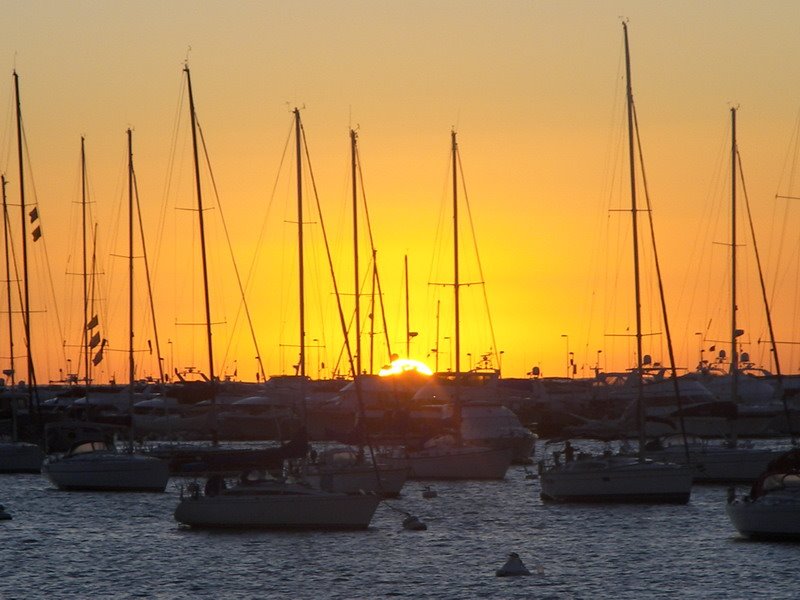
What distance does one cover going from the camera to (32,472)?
3034 inches

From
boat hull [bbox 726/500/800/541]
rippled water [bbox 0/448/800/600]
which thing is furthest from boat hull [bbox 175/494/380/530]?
boat hull [bbox 726/500/800/541]

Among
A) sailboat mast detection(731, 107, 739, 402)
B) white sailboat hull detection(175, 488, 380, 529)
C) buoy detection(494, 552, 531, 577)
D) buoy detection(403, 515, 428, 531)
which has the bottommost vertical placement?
buoy detection(494, 552, 531, 577)

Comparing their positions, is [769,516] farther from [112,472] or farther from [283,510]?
[112,472]

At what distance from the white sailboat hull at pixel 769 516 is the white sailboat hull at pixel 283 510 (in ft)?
36.0

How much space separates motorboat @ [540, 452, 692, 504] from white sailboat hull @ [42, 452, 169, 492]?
16961 mm

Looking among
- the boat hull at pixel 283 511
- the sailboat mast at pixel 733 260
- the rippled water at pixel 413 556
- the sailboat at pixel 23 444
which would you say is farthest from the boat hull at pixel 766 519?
the sailboat at pixel 23 444

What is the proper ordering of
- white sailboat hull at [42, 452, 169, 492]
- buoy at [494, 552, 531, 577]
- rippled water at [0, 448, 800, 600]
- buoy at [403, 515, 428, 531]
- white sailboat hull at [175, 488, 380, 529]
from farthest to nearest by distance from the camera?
1. white sailboat hull at [42, 452, 169, 492]
2. buoy at [403, 515, 428, 531]
3. white sailboat hull at [175, 488, 380, 529]
4. buoy at [494, 552, 531, 577]
5. rippled water at [0, 448, 800, 600]

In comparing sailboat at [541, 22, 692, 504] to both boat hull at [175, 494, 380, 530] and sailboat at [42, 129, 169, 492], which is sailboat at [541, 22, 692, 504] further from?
sailboat at [42, 129, 169, 492]

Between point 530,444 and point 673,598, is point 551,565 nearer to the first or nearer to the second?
point 673,598

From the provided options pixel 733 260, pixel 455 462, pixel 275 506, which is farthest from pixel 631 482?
pixel 733 260

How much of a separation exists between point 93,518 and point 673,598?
25.9m

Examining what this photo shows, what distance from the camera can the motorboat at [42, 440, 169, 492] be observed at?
202ft

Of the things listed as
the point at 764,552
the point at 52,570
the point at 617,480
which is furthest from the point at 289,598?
the point at 617,480

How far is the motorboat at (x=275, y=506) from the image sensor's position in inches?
1822
